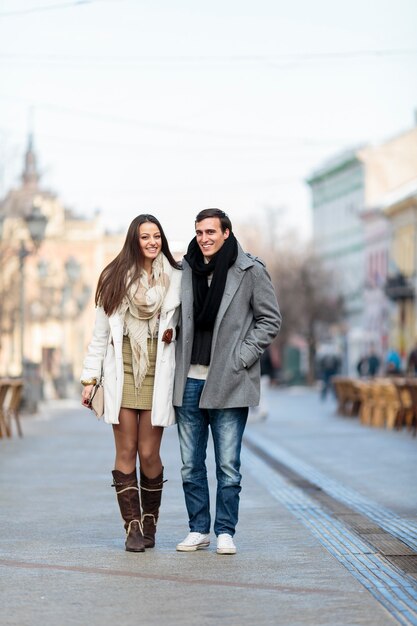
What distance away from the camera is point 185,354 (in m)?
→ 10.3

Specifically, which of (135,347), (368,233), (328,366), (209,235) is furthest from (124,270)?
(368,233)

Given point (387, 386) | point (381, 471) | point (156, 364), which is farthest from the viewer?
point (387, 386)

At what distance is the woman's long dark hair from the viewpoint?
10.4 meters

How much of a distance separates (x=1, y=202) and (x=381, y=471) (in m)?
34.7

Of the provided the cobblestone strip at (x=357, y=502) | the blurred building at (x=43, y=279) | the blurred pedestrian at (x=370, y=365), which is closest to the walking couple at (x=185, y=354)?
the cobblestone strip at (x=357, y=502)

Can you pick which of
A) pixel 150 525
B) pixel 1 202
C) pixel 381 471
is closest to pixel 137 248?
pixel 150 525

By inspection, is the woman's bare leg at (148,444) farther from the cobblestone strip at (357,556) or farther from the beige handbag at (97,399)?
the cobblestone strip at (357,556)

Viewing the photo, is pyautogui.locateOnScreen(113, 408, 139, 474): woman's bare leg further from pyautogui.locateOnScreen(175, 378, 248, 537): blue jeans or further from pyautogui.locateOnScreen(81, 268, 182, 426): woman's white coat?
pyautogui.locateOnScreen(175, 378, 248, 537): blue jeans

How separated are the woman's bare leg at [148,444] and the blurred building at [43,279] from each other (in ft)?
86.5

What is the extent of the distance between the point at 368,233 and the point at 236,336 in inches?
3322

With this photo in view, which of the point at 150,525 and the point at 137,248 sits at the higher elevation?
the point at 137,248

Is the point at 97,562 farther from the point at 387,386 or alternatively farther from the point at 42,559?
the point at 387,386

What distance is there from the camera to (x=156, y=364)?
34.0 ft

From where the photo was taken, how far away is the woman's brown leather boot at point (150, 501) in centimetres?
1062
